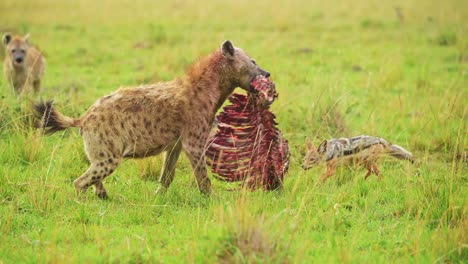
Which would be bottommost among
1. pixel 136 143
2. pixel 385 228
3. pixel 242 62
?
pixel 385 228

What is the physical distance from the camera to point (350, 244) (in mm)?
4141

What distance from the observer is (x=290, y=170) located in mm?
6113

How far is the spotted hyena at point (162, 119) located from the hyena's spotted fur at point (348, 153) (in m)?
0.92

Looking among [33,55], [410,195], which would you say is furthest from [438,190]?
[33,55]

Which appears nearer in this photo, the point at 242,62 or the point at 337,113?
the point at 242,62

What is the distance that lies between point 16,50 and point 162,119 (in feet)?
17.0

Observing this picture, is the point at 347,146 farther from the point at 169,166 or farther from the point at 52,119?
the point at 52,119

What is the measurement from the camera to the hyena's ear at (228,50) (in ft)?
17.5

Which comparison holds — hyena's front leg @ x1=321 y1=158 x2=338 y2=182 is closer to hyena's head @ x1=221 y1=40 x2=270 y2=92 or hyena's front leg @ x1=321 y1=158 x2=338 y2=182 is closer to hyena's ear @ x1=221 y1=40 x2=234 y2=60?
hyena's head @ x1=221 y1=40 x2=270 y2=92

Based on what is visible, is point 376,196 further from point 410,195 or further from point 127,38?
point 127,38

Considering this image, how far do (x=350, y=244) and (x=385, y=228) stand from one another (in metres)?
0.55

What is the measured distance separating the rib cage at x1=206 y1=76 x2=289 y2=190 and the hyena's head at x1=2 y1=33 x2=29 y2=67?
5045mm

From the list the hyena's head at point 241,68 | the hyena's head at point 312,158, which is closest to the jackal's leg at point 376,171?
the hyena's head at point 312,158

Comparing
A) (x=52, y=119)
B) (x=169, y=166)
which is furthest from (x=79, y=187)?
(x=169, y=166)
